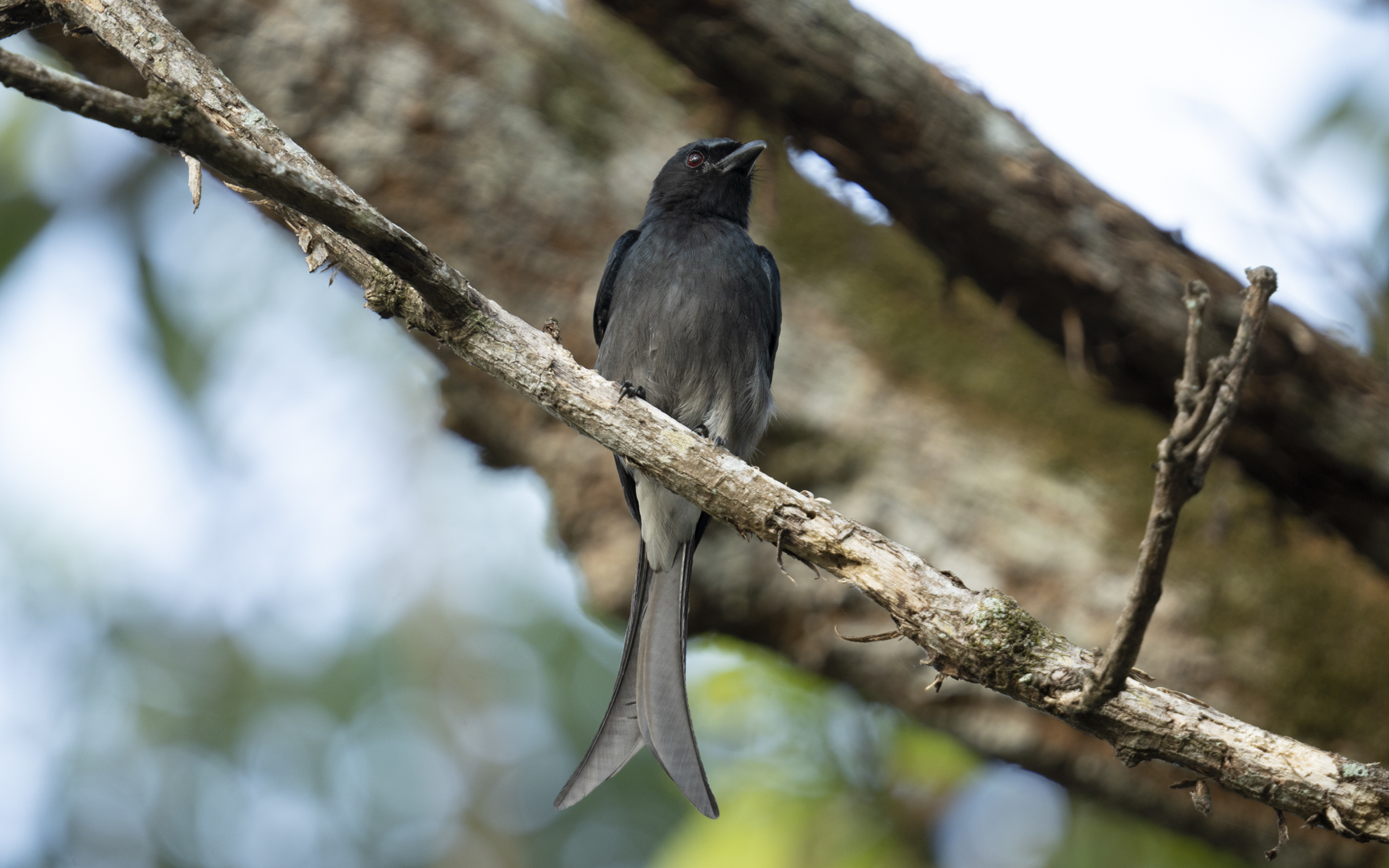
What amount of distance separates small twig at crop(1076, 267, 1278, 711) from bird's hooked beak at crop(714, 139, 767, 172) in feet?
9.05

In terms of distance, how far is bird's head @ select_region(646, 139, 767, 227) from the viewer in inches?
178

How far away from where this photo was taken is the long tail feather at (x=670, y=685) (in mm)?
2871

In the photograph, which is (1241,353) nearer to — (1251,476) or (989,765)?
(1251,476)

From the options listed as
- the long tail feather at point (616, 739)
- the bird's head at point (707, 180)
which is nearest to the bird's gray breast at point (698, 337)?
the bird's head at point (707, 180)

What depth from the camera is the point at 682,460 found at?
2.55 m

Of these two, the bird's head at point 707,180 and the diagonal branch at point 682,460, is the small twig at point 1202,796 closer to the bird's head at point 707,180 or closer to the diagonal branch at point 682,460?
the diagonal branch at point 682,460

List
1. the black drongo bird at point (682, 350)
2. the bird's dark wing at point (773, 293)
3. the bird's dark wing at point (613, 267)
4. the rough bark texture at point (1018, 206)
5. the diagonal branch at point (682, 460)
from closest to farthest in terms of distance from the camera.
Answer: the diagonal branch at point (682, 460), the black drongo bird at point (682, 350), the rough bark texture at point (1018, 206), the bird's dark wing at point (773, 293), the bird's dark wing at point (613, 267)

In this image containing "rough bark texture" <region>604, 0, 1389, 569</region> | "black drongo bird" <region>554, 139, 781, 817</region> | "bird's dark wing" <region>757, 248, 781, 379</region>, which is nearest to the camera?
"black drongo bird" <region>554, 139, 781, 817</region>

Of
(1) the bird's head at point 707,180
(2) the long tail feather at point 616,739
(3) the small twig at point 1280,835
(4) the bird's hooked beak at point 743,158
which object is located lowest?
(2) the long tail feather at point 616,739

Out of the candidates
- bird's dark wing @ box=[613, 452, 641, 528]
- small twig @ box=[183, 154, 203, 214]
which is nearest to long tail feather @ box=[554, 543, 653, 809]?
bird's dark wing @ box=[613, 452, 641, 528]

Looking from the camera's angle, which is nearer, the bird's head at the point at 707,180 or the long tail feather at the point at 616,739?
the long tail feather at the point at 616,739

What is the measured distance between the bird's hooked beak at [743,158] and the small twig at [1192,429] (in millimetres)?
2758

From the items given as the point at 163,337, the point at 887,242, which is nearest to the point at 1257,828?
the point at 887,242

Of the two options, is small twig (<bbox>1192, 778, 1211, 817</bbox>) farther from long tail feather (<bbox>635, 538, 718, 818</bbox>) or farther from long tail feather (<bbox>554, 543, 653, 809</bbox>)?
long tail feather (<bbox>554, 543, 653, 809</bbox>)
